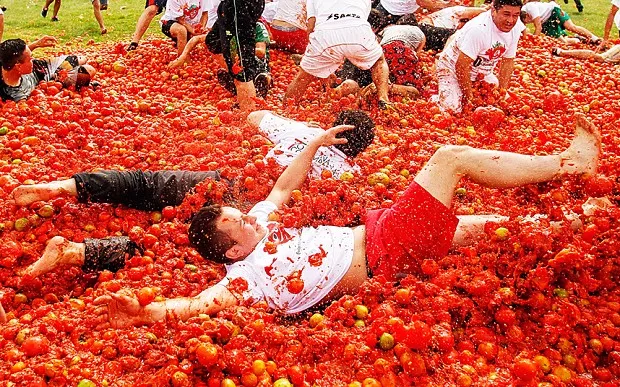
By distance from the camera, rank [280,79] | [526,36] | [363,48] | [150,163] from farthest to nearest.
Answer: [526,36]
[280,79]
[363,48]
[150,163]

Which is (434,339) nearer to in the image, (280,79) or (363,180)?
(363,180)

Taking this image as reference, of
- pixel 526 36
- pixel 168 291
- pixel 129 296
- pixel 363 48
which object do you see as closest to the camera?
pixel 129 296

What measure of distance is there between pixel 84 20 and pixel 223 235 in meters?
10.5

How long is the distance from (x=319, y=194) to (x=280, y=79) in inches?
150

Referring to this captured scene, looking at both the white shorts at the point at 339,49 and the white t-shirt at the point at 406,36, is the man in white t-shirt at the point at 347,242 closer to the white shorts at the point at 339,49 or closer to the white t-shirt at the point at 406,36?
the white shorts at the point at 339,49

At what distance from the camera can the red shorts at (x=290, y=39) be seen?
8789mm

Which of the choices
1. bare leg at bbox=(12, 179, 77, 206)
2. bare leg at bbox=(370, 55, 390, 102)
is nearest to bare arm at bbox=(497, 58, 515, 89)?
bare leg at bbox=(370, 55, 390, 102)

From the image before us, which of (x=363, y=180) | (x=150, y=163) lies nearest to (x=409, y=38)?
(x=363, y=180)

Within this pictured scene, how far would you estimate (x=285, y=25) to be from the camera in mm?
8773

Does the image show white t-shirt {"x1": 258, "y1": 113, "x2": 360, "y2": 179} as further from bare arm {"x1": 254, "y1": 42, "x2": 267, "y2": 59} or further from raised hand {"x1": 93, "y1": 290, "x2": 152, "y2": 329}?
bare arm {"x1": 254, "y1": 42, "x2": 267, "y2": 59}

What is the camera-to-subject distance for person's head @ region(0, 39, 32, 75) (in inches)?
247

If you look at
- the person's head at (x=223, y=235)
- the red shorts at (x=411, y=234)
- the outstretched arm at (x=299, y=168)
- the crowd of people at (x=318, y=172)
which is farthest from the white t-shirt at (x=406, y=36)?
the person's head at (x=223, y=235)

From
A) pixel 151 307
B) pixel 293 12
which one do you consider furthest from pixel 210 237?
pixel 293 12

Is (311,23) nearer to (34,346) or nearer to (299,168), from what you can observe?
(299,168)
